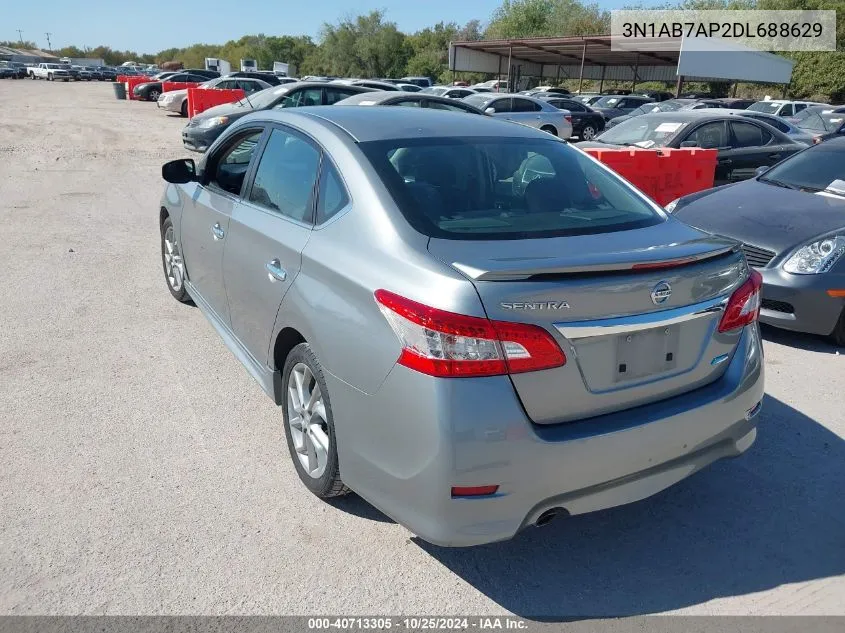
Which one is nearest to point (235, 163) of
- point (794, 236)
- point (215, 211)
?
point (215, 211)

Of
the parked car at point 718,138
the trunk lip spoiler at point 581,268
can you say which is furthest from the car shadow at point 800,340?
the parked car at point 718,138

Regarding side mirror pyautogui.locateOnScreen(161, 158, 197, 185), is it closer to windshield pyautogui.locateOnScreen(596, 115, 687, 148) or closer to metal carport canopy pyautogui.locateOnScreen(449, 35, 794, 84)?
windshield pyautogui.locateOnScreen(596, 115, 687, 148)

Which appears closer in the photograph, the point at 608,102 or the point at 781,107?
the point at 781,107

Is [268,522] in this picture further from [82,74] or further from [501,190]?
[82,74]

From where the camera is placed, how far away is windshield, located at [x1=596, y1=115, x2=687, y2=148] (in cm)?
1031

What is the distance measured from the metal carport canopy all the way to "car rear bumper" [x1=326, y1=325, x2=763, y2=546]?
32654 millimetres

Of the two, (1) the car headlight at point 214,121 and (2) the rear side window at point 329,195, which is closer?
(2) the rear side window at point 329,195

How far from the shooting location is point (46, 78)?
2427 inches

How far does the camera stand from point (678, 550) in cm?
297

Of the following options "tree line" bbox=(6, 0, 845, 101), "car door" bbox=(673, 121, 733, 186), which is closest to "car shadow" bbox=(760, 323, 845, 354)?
"car door" bbox=(673, 121, 733, 186)

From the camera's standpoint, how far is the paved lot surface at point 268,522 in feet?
8.74

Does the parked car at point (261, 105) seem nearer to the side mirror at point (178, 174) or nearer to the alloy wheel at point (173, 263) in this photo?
the alloy wheel at point (173, 263)

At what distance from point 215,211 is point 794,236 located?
4.24 meters

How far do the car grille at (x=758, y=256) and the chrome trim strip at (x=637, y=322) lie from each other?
9.63 feet
